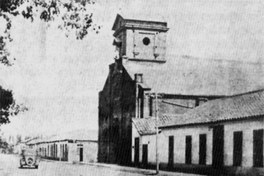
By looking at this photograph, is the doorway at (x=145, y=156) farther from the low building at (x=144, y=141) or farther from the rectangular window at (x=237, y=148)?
the rectangular window at (x=237, y=148)

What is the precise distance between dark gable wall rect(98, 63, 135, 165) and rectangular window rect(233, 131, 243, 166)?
59.0 ft

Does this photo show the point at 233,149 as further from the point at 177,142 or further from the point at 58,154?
the point at 58,154

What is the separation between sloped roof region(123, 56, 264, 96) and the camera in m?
48.3

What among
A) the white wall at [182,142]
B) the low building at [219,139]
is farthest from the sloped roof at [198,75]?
the low building at [219,139]

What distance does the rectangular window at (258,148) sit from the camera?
25609 millimetres

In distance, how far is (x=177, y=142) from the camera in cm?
3512

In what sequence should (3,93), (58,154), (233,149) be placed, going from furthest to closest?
1. (58,154)
2. (233,149)
3. (3,93)

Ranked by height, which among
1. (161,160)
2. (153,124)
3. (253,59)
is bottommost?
(161,160)

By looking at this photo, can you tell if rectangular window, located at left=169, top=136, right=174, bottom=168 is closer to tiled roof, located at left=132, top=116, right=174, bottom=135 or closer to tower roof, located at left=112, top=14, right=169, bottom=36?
tiled roof, located at left=132, top=116, right=174, bottom=135

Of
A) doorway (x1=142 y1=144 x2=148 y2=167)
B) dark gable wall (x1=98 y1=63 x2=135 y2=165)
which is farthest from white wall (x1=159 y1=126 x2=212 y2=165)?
dark gable wall (x1=98 y1=63 x2=135 y2=165)

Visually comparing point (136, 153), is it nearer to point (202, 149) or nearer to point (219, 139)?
point (202, 149)

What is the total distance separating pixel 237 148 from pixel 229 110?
321 cm

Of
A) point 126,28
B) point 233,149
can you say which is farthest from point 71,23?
point 126,28

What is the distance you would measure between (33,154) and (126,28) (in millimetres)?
17843
